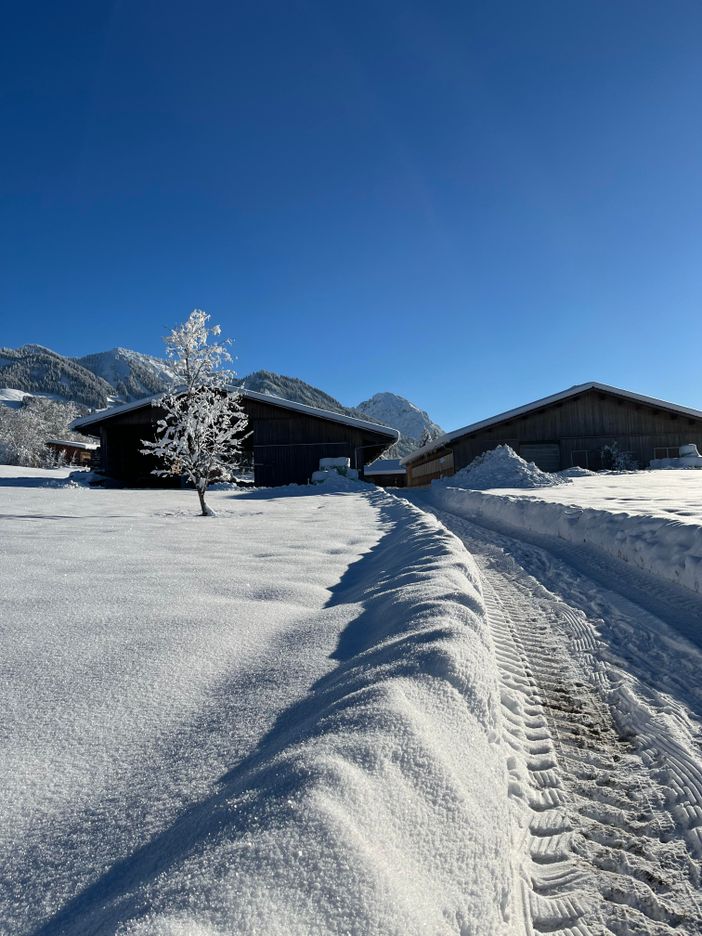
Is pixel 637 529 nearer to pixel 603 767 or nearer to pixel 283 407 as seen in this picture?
pixel 603 767

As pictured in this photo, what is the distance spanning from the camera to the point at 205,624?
2.69 meters

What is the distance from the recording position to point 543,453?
2511 cm

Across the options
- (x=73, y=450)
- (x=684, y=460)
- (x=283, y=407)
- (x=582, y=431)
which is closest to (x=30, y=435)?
(x=73, y=450)

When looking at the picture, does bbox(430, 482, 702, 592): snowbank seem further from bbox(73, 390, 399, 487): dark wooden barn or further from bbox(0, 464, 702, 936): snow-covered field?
bbox(73, 390, 399, 487): dark wooden barn

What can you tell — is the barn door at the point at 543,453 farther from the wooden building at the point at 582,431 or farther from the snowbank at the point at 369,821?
the snowbank at the point at 369,821

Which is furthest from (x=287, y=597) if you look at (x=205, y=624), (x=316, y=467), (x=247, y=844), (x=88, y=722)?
(x=316, y=467)

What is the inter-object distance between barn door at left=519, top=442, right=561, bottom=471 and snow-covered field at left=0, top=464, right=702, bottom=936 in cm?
2230

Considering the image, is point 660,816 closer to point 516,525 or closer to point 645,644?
point 645,644

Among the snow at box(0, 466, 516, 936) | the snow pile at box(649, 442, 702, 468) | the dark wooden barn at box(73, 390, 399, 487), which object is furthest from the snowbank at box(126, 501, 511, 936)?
the snow pile at box(649, 442, 702, 468)

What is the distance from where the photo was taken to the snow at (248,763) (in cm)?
98

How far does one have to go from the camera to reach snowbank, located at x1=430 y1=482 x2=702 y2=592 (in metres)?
4.36

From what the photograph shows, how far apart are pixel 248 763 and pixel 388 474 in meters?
48.7

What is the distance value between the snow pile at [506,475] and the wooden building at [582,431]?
18.9ft

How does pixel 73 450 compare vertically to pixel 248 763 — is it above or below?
above
